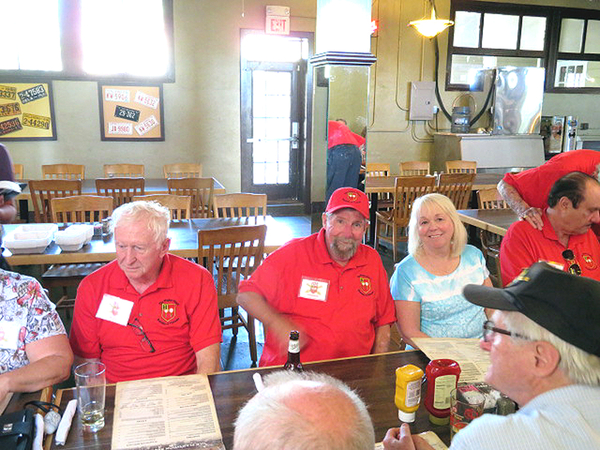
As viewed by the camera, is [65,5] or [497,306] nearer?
[497,306]

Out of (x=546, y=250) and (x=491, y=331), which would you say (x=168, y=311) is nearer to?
(x=491, y=331)

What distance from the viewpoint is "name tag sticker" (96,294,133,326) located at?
1861 mm

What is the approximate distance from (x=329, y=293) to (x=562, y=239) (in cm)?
128

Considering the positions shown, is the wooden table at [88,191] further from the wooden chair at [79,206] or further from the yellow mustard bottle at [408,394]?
the yellow mustard bottle at [408,394]

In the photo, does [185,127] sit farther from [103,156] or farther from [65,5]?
[65,5]

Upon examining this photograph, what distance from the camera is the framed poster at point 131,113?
22.6ft

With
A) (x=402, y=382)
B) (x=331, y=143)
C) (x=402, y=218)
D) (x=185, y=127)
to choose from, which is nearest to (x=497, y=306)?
(x=402, y=382)

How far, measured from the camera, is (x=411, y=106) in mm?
8305

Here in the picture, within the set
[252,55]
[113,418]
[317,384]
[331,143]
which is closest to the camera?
[317,384]

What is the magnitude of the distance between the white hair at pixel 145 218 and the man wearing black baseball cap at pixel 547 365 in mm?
1292

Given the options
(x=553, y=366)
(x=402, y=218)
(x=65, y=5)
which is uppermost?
(x=65, y=5)

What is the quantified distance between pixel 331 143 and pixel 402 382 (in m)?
2.15

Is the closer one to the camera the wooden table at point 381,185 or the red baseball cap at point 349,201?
the red baseball cap at point 349,201

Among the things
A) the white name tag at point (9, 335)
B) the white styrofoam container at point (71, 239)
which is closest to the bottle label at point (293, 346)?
the white name tag at point (9, 335)
